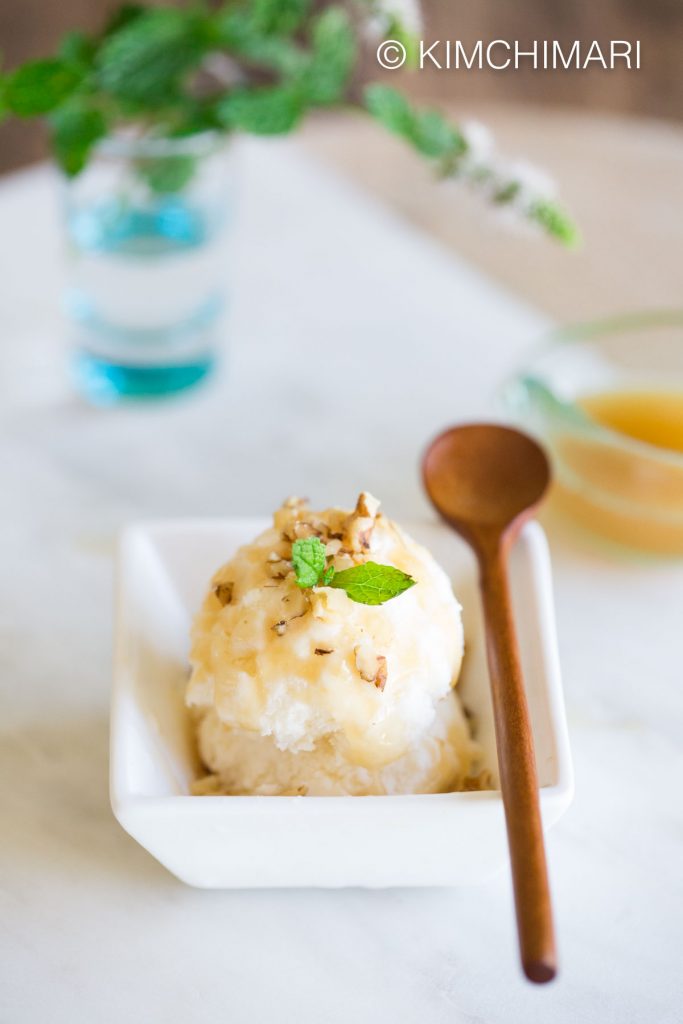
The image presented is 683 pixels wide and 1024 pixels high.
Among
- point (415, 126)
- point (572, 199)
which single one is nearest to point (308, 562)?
point (415, 126)

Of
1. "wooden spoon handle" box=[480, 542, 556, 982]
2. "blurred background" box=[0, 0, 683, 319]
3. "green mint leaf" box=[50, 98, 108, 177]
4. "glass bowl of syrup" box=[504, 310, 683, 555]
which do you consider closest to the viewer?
"wooden spoon handle" box=[480, 542, 556, 982]

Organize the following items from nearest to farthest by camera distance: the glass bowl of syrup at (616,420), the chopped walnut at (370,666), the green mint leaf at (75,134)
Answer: the chopped walnut at (370,666) < the glass bowl of syrup at (616,420) < the green mint leaf at (75,134)

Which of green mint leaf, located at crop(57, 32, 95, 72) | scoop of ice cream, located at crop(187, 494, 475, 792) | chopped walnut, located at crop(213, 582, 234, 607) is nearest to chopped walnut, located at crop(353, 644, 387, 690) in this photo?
scoop of ice cream, located at crop(187, 494, 475, 792)

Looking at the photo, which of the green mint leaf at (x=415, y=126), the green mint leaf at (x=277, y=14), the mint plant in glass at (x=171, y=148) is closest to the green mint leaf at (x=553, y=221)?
the mint plant in glass at (x=171, y=148)

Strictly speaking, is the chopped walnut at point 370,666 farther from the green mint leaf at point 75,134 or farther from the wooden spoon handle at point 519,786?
the green mint leaf at point 75,134

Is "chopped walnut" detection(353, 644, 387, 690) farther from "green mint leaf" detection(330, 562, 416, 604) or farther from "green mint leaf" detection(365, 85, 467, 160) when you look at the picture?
"green mint leaf" detection(365, 85, 467, 160)
